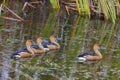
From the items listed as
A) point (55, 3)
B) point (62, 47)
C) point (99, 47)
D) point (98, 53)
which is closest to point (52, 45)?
point (62, 47)

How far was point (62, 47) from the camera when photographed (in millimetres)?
9414

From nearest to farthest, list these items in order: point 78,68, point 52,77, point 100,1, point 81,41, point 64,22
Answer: point 52,77 < point 78,68 < point 81,41 < point 100,1 < point 64,22

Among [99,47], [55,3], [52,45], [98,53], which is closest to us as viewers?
[98,53]

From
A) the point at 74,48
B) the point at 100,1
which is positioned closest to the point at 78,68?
the point at 74,48

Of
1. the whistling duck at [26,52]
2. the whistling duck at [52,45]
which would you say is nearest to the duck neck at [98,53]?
the whistling duck at [52,45]

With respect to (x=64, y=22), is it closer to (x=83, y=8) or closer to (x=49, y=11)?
(x=83, y=8)

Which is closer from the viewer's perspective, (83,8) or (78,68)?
(78,68)

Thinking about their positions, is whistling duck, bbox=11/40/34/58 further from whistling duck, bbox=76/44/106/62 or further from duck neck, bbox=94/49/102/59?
duck neck, bbox=94/49/102/59

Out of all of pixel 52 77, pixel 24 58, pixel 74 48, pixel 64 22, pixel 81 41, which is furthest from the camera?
pixel 64 22

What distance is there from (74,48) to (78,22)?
139 inches

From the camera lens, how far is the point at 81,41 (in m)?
10.0

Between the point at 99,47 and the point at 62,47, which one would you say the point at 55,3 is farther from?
the point at 99,47

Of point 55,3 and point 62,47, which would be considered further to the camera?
point 55,3

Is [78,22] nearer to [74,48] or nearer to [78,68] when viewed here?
[74,48]
